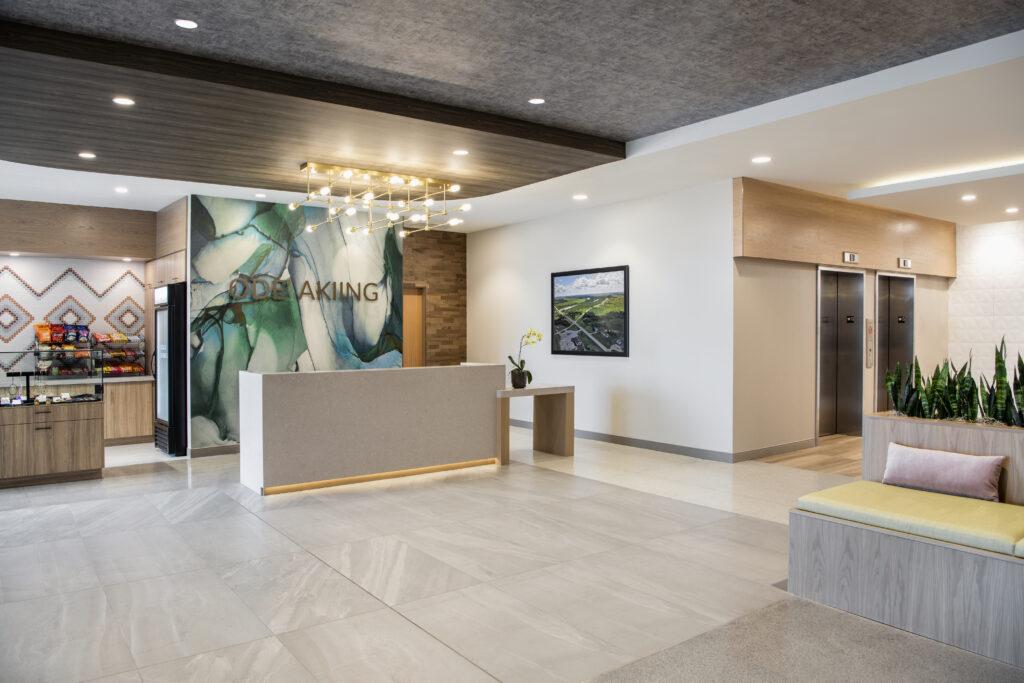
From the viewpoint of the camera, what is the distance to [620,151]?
6.37 metres

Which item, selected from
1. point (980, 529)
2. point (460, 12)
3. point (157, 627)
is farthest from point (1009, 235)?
point (157, 627)

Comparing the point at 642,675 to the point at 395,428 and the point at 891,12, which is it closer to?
the point at 891,12

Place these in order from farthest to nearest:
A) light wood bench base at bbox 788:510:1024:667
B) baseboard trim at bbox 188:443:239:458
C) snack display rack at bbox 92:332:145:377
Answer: snack display rack at bbox 92:332:145:377, baseboard trim at bbox 188:443:239:458, light wood bench base at bbox 788:510:1024:667

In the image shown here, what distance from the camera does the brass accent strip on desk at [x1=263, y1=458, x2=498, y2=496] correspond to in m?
6.20

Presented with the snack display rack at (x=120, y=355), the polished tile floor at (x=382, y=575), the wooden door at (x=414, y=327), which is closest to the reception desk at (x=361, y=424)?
the polished tile floor at (x=382, y=575)

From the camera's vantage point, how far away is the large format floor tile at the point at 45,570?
12.9ft

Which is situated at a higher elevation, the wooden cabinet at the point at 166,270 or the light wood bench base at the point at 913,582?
the wooden cabinet at the point at 166,270

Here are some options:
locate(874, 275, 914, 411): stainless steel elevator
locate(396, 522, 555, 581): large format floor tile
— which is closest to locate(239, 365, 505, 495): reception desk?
locate(396, 522, 555, 581): large format floor tile

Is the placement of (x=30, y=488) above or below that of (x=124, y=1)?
below

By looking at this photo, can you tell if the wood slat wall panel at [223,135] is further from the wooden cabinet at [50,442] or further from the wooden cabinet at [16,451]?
the wooden cabinet at [16,451]

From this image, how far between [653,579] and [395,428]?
333 centimetres

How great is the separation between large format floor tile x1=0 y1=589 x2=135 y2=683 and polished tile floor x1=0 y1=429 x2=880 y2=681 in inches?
0.4

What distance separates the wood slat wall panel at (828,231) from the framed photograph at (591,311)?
1.67 m

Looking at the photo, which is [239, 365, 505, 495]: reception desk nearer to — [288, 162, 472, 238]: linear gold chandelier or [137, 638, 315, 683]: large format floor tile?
[288, 162, 472, 238]: linear gold chandelier
